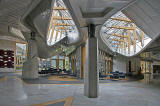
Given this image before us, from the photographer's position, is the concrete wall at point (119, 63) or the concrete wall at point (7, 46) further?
the concrete wall at point (119, 63)

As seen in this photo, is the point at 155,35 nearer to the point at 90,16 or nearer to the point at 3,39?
the point at 90,16

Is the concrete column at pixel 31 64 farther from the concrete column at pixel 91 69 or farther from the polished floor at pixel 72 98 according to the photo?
the concrete column at pixel 91 69

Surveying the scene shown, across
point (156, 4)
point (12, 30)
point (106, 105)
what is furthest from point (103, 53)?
point (106, 105)

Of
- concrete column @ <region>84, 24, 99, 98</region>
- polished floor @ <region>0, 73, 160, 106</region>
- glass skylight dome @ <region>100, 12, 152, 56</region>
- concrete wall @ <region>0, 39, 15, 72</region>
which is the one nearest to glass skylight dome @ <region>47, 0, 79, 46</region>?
glass skylight dome @ <region>100, 12, 152, 56</region>

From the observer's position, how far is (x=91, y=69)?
8938 mm

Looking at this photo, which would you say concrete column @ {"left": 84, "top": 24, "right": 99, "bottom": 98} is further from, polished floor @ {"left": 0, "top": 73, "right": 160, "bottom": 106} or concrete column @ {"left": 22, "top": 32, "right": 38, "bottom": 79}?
concrete column @ {"left": 22, "top": 32, "right": 38, "bottom": 79}

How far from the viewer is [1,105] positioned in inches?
266

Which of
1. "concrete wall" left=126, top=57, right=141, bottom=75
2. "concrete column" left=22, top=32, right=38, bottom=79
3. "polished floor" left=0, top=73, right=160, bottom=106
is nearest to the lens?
"polished floor" left=0, top=73, right=160, bottom=106

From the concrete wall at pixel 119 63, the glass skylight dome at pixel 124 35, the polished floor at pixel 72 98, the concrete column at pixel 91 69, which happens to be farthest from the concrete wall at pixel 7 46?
the concrete column at pixel 91 69

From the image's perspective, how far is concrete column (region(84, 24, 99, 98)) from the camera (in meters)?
8.80

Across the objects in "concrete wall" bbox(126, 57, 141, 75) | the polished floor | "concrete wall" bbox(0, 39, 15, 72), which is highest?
"concrete wall" bbox(0, 39, 15, 72)

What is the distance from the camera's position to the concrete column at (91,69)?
28.9ft

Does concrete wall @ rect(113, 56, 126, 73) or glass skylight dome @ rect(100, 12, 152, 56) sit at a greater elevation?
glass skylight dome @ rect(100, 12, 152, 56)

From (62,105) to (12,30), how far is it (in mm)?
18606
